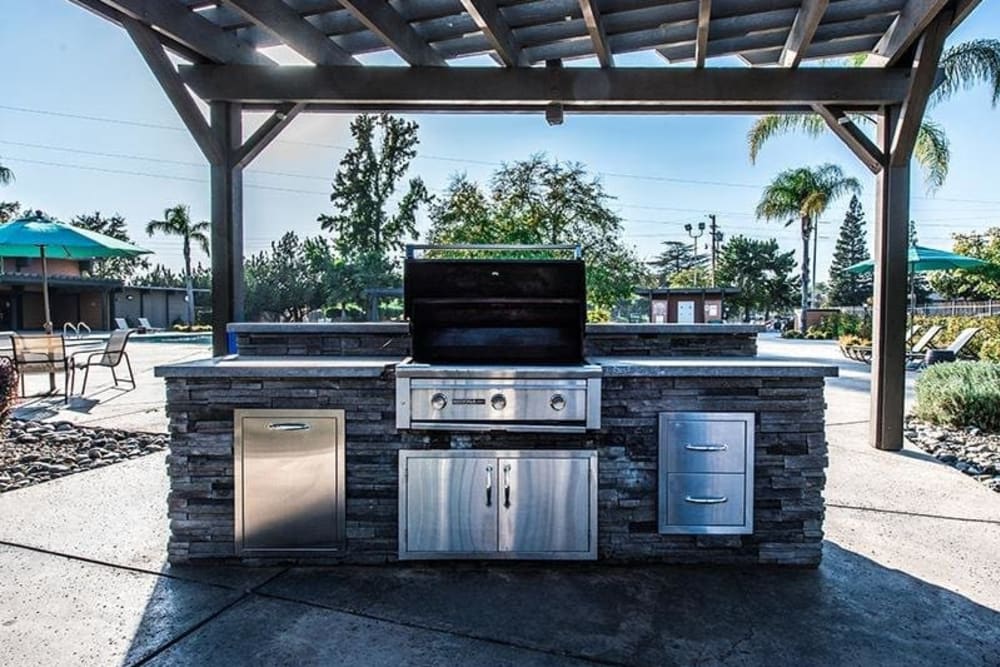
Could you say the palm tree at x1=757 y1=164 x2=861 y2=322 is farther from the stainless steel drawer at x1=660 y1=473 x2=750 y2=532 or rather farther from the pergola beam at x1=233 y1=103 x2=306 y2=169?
the stainless steel drawer at x1=660 y1=473 x2=750 y2=532

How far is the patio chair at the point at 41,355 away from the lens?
244 inches

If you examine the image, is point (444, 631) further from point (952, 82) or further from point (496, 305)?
point (952, 82)

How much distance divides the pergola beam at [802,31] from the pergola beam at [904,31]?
0.54 meters

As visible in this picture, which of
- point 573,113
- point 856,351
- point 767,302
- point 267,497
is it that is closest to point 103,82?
point 573,113

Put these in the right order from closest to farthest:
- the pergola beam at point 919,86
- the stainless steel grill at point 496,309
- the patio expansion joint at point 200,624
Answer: the patio expansion joint at point 200,624 < the stainless steel grill at point 496,309 < the pergola beam at point 919,86

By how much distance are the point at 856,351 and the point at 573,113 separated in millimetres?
9140

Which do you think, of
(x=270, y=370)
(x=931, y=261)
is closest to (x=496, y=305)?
(x=270, y=370)

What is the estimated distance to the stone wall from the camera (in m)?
2.48

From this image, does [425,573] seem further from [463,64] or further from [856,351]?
[856,351]

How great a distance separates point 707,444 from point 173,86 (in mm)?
3886

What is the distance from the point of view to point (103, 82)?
11508mm

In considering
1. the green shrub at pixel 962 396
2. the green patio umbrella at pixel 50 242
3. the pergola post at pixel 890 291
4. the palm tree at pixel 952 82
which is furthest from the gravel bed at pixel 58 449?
the palm tree at pixel 952 82

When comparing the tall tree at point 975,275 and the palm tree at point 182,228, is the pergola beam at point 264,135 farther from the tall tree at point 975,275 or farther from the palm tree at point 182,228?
the tall tree at point 975,275

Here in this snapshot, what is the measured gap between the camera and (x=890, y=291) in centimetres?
432
